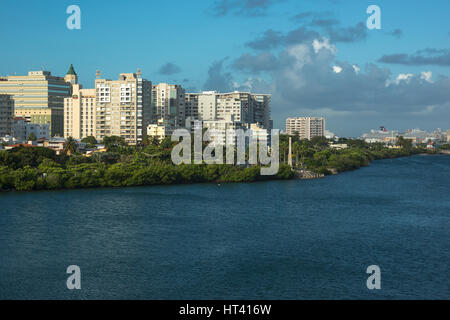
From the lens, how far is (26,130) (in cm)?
3125

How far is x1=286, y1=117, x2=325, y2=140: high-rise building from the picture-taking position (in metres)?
67.1

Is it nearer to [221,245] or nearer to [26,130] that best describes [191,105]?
[26,130]

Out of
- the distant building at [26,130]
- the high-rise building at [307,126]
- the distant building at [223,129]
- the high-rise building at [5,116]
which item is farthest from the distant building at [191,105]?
the high-rise building at [307,126]

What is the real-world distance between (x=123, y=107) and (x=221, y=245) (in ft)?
77.1

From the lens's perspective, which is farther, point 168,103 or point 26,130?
point 168,103

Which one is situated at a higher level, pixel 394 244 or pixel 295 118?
pixel 295 118

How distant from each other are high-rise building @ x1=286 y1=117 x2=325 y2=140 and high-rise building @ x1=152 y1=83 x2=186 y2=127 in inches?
1162

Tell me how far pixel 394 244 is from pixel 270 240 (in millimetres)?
2517

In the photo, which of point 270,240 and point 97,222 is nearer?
point 270,240

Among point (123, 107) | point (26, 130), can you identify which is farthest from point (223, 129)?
point (26, 130)

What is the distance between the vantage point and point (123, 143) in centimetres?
2917

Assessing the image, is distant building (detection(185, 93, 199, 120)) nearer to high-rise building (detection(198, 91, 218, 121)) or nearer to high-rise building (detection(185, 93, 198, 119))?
high-rise building (detection(185, 93, 198, 119))
